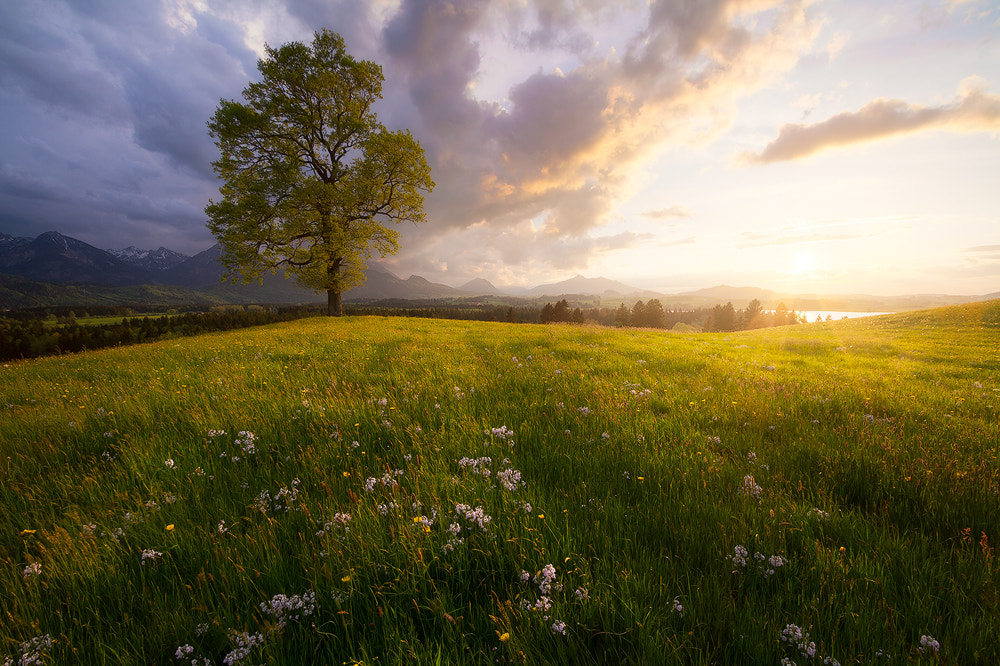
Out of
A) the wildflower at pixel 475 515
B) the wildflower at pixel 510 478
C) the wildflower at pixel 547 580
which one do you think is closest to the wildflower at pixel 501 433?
the wildflower at pixel 510 478

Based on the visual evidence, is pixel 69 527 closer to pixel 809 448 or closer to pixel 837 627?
pixel 837 627

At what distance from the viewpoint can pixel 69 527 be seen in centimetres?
289

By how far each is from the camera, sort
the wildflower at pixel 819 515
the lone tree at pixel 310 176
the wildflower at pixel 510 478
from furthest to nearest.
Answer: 1. the lone tree at pixel 310 176
2. the wildflower at pixel 510 478
3. the wildflower at pixel 819 515

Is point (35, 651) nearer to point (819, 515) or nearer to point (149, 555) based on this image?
point (149, 555)

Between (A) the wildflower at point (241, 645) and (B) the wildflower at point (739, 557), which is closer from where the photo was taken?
(A) the wildflower at point (241, 645)

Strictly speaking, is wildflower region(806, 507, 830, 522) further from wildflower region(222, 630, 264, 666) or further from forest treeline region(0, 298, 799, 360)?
forest treeline region(0, 298, 799, 360)

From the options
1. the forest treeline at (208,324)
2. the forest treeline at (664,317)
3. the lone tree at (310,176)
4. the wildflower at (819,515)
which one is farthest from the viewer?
the forest treeline at (664,317)

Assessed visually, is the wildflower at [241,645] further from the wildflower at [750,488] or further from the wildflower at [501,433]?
the wildflower at [750,488]

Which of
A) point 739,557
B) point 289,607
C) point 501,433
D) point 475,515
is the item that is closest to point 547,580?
point 475,515

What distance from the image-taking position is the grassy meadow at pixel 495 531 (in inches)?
75.4

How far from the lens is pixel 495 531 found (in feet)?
8.51

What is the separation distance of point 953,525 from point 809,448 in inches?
50.3

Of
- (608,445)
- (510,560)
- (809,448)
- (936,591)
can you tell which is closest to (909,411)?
(809,448)

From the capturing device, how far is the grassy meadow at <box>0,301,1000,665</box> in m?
1.92
